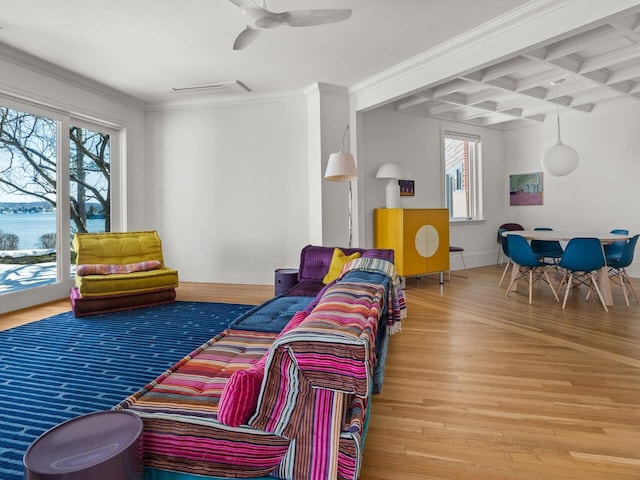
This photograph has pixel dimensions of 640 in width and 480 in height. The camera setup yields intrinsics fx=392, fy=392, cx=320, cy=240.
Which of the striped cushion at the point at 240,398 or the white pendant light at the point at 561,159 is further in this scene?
the white pendant light at the point at 561,159

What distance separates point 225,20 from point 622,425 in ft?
14.2

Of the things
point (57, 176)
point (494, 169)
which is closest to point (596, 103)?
point (494, 169)

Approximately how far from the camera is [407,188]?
6.80 meters

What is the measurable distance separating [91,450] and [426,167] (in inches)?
264

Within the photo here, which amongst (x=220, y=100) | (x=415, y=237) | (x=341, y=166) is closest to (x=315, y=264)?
(x=341, y=166)

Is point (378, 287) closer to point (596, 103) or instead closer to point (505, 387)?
point (505, 387)

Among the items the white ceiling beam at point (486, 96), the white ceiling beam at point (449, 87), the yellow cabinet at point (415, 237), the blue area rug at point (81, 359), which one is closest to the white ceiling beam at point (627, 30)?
the white ceiling beam at point (449, 87)

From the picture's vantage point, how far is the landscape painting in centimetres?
775

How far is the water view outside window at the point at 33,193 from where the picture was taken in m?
4.60

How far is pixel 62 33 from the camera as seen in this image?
4.05 meters

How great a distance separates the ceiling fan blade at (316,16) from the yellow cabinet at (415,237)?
321 cm

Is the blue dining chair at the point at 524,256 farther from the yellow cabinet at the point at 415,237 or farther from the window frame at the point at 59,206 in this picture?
the window frame at the point at 59,206

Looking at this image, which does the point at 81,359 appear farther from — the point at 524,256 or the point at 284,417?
the point at 524,256

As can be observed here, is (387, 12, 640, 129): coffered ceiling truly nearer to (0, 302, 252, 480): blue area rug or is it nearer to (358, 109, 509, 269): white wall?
(358, 109, 509, 269): white wall
